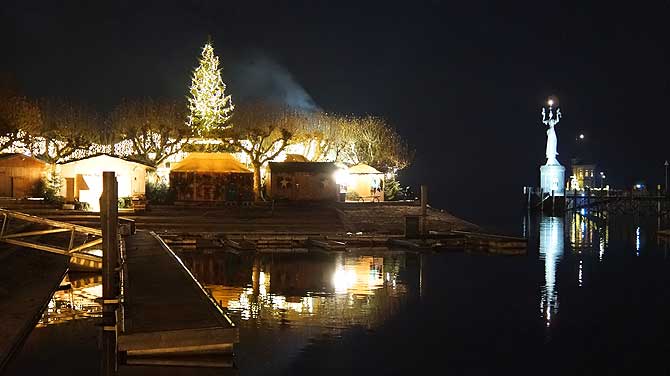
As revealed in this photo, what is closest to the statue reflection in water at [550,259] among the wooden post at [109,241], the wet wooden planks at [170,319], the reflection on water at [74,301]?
the wet wooden planks at [170,319]

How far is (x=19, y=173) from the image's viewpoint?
42812 millimetres

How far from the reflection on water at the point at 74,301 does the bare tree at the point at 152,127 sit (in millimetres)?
26171

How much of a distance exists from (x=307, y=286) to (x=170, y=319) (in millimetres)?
9568

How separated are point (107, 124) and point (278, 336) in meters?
45.1

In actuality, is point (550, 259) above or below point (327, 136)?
below

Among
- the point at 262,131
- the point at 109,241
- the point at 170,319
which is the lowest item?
the point at 170,319

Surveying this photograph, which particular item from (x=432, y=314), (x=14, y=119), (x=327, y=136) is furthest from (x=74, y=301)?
(x=327, y=136)

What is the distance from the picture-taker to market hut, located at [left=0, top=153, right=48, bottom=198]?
42.2m

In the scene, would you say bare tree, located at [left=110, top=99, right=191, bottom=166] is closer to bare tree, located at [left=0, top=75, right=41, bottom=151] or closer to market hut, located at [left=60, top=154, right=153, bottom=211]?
market hut, located at [left=60, top=154, right=153, bottom=211]

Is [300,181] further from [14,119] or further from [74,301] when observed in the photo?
[74,301]

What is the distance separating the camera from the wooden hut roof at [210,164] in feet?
148

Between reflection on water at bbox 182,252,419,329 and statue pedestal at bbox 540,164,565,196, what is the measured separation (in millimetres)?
45784

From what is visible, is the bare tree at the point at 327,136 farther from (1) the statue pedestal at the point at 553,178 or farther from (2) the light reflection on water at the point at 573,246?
(1) the statue pedestal at the point at 553,178

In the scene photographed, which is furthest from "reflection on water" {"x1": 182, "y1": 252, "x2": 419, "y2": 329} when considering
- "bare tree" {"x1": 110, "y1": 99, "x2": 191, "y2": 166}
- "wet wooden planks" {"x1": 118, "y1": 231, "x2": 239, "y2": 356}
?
"bare tree" {"x1": 110, "y1": 99, "x2": 191, "y2": 166}
